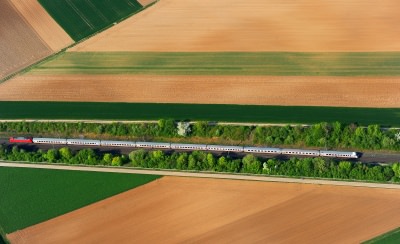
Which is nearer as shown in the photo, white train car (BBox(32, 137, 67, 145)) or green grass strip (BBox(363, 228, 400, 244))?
green grass strip (BBox(363, 228, 400, 244))

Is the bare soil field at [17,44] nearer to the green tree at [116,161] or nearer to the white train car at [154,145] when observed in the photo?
the white train car at [154,145]

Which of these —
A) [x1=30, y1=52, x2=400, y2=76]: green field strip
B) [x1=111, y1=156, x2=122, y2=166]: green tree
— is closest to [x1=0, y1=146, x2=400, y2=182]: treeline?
[x1=111, y1=156, x2=122, y2=166]: green tree

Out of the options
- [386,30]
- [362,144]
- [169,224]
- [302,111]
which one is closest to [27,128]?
[169,224]

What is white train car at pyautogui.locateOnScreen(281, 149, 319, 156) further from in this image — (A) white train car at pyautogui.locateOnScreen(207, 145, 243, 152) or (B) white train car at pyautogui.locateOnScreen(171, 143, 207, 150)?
(B) white train car at pyautogui.locateOnScreen(171, 143, 207, 150)

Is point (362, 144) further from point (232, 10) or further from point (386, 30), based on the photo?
point (232, 10)

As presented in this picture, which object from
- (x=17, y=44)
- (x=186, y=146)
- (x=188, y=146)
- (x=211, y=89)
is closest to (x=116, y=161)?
(x=186, y=146)

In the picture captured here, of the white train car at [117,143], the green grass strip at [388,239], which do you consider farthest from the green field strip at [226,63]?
the green grass strip at [388,239]

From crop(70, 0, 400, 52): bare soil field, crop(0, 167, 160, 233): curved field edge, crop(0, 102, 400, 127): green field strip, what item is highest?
crop(70, 0, 400, 52): bare soil field

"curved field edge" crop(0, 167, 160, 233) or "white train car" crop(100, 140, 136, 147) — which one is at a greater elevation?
"white train car" crop(100, 140, 136, 147)
